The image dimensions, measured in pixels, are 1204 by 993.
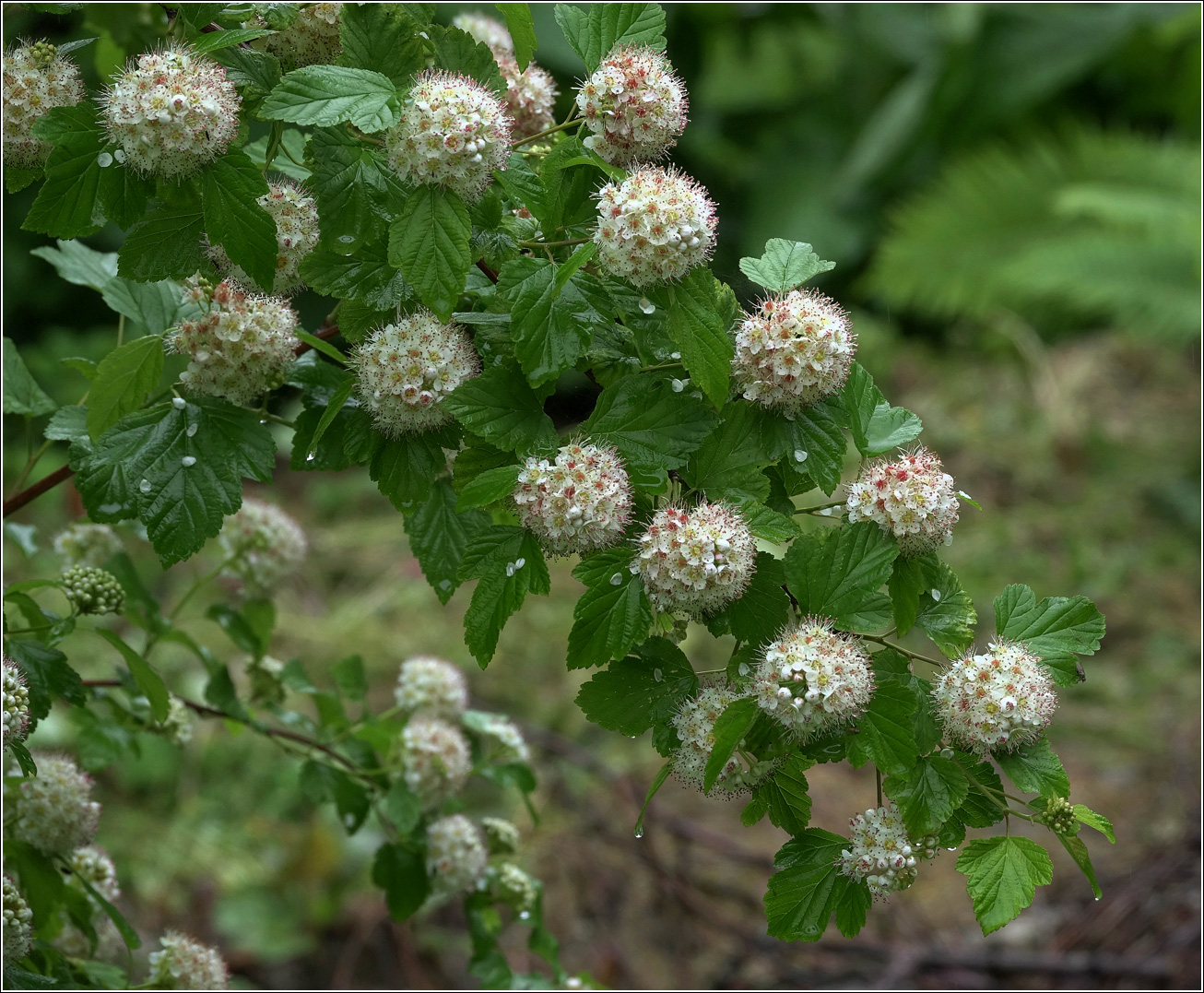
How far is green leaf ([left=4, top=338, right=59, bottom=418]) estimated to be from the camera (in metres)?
0.93

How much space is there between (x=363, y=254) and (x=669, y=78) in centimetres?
24

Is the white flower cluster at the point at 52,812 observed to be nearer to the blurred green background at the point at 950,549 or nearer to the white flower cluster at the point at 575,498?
the blurred green background at the point at 950,549

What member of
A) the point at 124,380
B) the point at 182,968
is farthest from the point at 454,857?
the point at 124,380

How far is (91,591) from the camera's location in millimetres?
974

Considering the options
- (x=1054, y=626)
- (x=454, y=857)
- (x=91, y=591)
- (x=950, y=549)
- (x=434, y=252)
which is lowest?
(x=950, y=549)

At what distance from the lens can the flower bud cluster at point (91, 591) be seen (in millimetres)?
969

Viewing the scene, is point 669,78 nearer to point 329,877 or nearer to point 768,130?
point 329,877

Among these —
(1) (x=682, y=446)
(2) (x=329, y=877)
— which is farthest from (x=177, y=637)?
(2) (x=329, y=877)

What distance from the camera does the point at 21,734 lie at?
772mm

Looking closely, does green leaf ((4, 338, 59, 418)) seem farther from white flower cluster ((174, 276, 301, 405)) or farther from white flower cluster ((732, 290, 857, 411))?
white flower cluster ((732, 290, 857, 411))

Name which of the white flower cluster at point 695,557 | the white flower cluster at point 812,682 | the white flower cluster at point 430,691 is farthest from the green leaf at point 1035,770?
the white flower cluster at point 430,691

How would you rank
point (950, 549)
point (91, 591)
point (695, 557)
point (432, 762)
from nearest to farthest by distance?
point (695, 557)
point (91, 591)
point (432, 762)
point (950, 549)

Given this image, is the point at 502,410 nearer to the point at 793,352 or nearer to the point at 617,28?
the point at 793,352

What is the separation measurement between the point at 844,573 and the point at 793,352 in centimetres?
15
